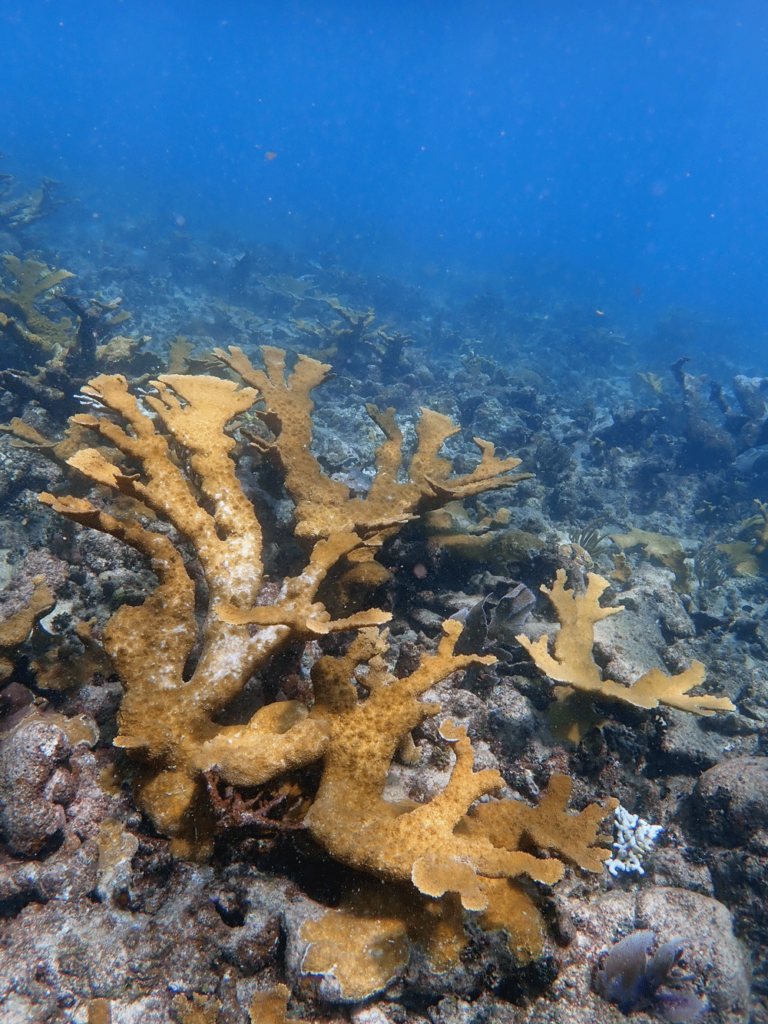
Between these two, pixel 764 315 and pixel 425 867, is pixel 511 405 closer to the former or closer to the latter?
pixel 425 867

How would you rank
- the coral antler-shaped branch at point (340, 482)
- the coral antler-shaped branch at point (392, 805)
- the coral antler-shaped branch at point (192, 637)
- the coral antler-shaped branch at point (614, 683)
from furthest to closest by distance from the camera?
the coral antler-shaped branch at point (340, 482)
the coral antler-shaped branch at point (614, 683)
the coral antler-shaped branch at point (192, 637)
the coral antler-shaped branch at point (392, 805)

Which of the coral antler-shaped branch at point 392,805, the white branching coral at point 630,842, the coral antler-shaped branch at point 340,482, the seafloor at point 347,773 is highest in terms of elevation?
the coral antler-shaped branch at point 340,482

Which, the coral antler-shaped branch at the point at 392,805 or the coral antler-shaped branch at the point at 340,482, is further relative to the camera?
the coral antler-shaped branch at the point at 340,482

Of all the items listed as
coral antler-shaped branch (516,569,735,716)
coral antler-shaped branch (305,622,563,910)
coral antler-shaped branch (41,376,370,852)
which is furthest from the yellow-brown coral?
coral antler-shaped branch (516,569,735,716)

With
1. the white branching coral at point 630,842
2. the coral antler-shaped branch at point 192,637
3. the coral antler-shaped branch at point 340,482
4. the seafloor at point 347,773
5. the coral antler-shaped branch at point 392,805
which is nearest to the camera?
the coral antler-shaped branch at point 392,805

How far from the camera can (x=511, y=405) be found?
15711 millimetres

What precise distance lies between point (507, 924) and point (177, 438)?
3.75 meters

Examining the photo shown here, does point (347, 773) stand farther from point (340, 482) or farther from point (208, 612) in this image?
point (340, 482)

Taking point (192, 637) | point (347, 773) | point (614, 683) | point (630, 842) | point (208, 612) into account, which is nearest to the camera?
point (347, 773)

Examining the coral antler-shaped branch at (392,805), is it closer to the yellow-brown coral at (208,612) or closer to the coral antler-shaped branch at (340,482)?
the yellow-brown coral at (208,612)

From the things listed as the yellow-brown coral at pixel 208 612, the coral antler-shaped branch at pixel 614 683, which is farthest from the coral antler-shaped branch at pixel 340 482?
the coral antler-shaped branch at pixel 614 683

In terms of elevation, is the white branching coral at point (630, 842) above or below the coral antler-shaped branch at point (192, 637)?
below

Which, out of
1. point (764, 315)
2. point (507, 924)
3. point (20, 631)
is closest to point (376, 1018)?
point (507, 924)

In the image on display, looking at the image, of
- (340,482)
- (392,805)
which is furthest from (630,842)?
(340,482)
